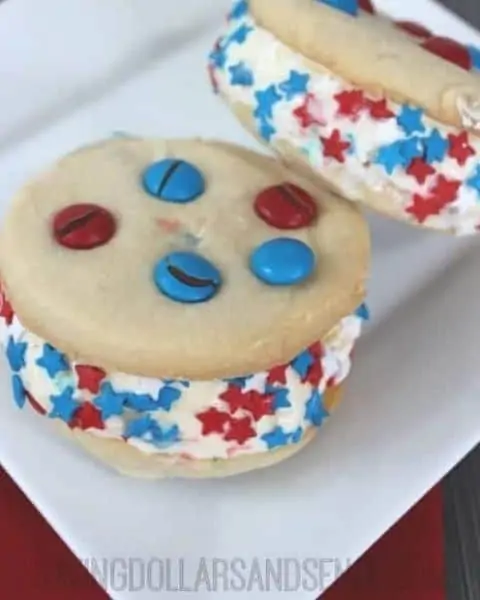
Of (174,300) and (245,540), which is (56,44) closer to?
(174,300)

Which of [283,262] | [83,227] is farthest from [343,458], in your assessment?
[83,227]

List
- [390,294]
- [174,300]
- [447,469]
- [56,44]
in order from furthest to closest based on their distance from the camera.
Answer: [56,44]
[390,294]
[447,469]
[174,300]

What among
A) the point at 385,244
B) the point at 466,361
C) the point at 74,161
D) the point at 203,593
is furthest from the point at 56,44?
the point at 203,593

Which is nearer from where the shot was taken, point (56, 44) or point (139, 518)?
point (139, 518)

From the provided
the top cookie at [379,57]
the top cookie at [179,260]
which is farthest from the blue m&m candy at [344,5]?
the top cookie at [179,260]

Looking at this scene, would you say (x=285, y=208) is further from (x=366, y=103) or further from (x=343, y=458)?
(x=343, y=458)

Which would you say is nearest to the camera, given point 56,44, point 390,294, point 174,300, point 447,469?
point 174,300

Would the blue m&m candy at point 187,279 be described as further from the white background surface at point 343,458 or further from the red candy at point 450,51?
the red candy at point 450,51

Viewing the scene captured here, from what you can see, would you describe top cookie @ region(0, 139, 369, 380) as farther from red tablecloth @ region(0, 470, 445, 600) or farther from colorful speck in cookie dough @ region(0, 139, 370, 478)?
red tablecloth @ region(0, 470, 445, 600)
